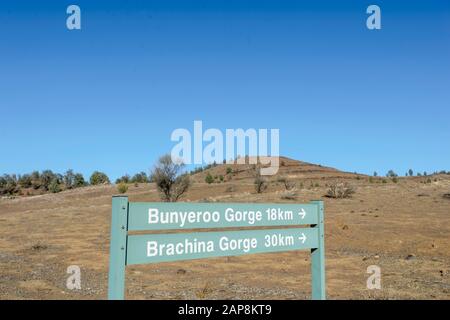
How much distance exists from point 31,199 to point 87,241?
37.2 metres

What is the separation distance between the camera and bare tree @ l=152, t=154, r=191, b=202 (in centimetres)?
3431

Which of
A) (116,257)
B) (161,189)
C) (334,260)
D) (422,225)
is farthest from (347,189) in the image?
(116,257)

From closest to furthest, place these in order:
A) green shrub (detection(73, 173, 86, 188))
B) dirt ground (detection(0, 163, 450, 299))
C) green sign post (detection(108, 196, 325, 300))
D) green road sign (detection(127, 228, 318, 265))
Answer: green sign post (detection(108, 196, 325, 300)) → green road sign (detection(127, 228, 318, 265)) → dirt ground (detection(0, 163, 450, 299)) → green shrub (detection(73, 173, 86, 188))

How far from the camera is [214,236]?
507 cm

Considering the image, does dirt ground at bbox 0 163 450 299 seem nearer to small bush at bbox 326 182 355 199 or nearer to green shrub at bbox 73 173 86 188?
small bush at bbox 326 182 355 199

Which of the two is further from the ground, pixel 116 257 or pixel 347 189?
pixel 347 189

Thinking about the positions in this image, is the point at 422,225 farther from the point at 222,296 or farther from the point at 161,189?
the point at 161,189

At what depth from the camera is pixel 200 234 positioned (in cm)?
489

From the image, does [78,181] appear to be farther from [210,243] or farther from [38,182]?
[210,243]

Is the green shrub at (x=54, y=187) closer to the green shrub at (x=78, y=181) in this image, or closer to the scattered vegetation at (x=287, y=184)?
the green shrub at (x=78, y=181)

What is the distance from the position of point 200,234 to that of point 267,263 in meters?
9.69

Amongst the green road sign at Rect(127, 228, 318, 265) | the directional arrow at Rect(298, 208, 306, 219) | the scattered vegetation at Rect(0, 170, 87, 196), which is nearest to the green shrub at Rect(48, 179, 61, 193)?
the scattered vegetation at Rect(0, 170, 87, 196)

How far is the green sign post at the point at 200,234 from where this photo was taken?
4.27 metres

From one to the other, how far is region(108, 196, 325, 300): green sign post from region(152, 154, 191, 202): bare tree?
92.3ft
